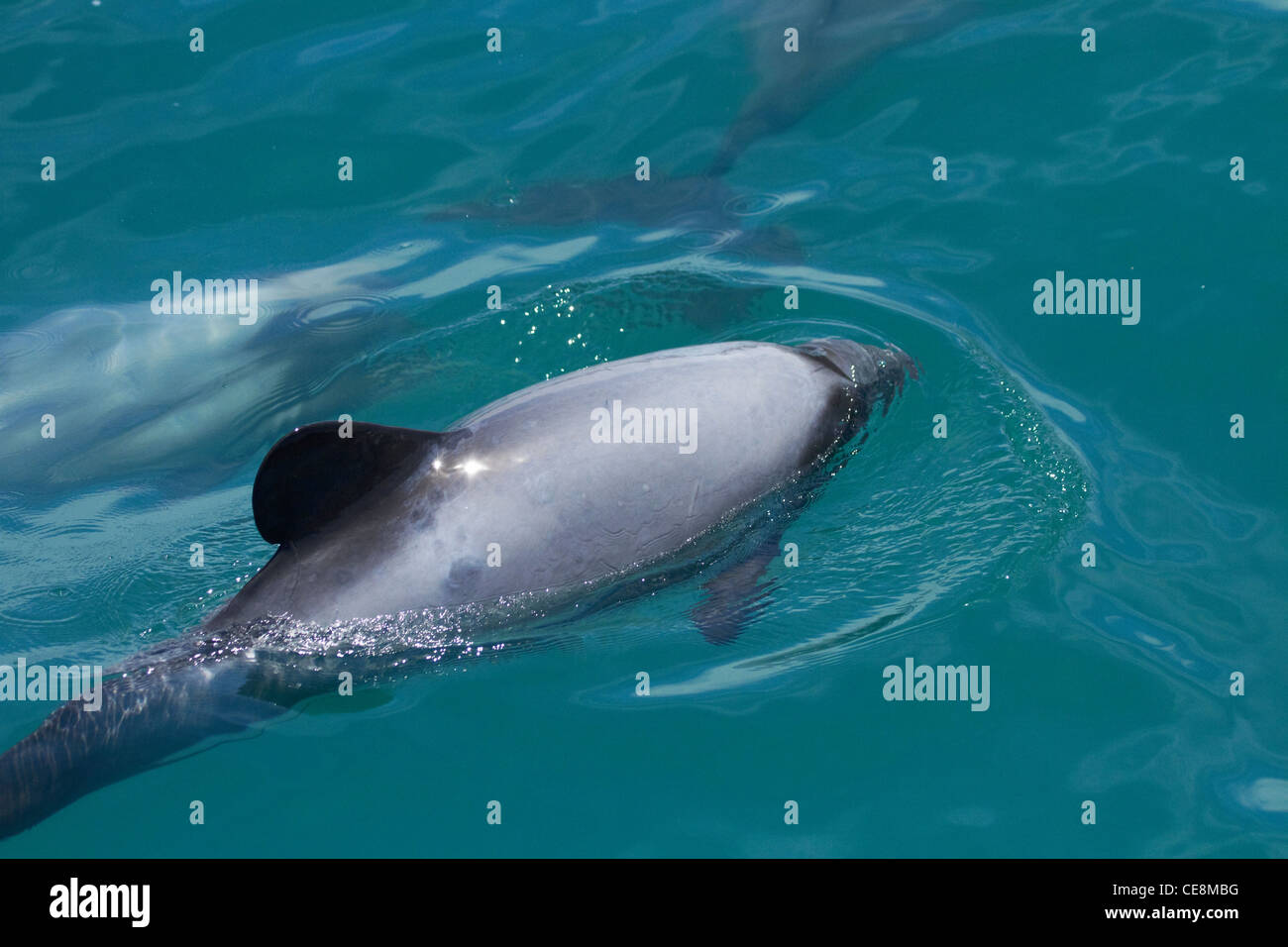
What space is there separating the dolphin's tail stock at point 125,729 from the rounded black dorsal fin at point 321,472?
31.0 inches

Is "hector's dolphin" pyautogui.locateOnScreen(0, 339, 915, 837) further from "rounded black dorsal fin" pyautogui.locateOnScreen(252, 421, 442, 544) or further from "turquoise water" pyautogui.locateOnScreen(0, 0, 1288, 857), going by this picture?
"turquoise water" pyautogui.locateOnScreen(0, 0, 1288, 857)

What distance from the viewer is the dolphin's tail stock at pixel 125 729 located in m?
6.04

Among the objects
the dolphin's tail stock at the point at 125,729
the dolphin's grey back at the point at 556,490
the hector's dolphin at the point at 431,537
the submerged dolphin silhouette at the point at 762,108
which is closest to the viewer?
the dolphin's tail stock at the point at 125,729

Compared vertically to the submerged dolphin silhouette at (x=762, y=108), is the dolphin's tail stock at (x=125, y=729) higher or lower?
lower

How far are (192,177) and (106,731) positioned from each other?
7.17 metres

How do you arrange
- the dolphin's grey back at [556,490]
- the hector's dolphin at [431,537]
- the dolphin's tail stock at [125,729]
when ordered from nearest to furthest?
the dolphin's tail stock at [125,729] → the hector's dolphin at [431,537] → the dolphin's grey back at [556,490]

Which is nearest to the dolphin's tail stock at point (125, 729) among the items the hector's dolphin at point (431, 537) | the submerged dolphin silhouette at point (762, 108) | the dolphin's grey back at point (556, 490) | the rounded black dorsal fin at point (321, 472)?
the hector's dolphin at point (431, 537)

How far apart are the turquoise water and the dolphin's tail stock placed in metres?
0.12

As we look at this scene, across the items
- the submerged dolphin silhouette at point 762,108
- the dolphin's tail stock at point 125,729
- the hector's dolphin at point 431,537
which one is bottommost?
the dolphin's tail stock at point 125,729

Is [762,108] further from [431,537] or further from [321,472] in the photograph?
[321,472]

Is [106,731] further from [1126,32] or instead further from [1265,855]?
[1126,32]

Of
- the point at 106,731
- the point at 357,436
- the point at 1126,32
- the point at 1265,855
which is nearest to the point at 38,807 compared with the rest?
the point at 106,731

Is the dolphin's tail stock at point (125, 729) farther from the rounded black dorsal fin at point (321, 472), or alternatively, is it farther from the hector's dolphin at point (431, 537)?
the rounded black dorsal fin at point (321, 472)

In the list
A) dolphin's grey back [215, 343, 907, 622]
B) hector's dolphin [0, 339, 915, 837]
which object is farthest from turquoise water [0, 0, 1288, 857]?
dolphin's grey back [215, 343, 907, 622]
